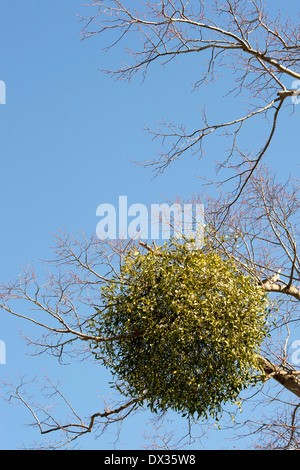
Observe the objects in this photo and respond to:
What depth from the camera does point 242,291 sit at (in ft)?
15.1

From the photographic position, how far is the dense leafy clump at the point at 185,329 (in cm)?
441

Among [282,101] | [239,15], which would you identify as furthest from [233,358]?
[239,15]

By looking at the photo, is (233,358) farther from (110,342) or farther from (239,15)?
(239,15)

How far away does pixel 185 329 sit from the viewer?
4.37m

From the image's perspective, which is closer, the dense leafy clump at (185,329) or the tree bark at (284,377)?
the dense leafy clump at (185,329)

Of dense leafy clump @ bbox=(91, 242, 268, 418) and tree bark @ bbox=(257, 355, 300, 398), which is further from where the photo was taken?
tree bark @ bbox=(257, 355, 300, 398)

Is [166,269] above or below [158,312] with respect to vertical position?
above

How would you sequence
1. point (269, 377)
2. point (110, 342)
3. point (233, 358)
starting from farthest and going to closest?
point (269, 377) < point (110, 342) < point (233, 358)

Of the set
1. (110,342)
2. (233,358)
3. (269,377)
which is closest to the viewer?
(233,358)

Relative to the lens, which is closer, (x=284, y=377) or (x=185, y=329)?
(x=185, y=329)

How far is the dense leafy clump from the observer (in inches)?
173
